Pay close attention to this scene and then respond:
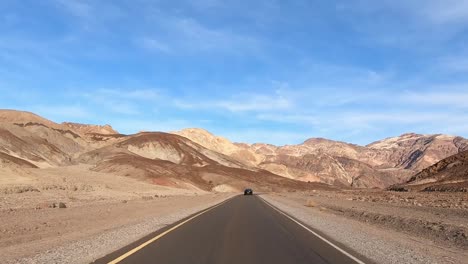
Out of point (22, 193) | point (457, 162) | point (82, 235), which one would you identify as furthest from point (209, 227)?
point (457, 162)

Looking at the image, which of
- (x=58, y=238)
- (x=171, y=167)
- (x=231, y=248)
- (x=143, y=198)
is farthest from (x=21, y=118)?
(x=231, y=248)

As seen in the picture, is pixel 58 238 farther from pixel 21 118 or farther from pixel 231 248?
pixel 21 118

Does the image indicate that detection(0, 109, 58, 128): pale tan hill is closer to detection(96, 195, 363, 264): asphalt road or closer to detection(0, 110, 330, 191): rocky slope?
detection(0, 110, 330, 191): rocky slope

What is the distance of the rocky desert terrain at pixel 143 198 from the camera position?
1535 cm

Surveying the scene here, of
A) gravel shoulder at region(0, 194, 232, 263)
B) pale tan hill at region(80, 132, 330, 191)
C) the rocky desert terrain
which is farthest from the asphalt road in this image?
pale tan hill at region(80, 132, 330, 191)

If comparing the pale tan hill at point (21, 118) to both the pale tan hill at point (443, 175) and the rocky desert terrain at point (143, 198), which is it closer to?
the rocky desert terrain at point (143, 198)

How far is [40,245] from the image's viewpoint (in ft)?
45.7

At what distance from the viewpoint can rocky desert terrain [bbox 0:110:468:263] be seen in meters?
15.4

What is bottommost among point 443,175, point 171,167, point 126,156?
point 443,175

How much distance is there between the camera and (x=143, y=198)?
5622cm

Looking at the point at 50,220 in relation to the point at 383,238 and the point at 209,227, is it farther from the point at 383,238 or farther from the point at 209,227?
the point at 383,238

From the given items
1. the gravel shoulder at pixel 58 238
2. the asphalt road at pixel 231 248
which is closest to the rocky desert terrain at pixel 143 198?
the gravel shoulder at pixel 58 238

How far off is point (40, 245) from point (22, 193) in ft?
105

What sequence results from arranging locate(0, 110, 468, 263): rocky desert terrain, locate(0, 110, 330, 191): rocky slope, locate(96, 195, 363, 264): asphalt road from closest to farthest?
locate(96, 195, 363, 264): asphalt road < locate(0, 110, 468, 263): rocky desert terrain < locate(0, 110, 330, 191): rocky slope
